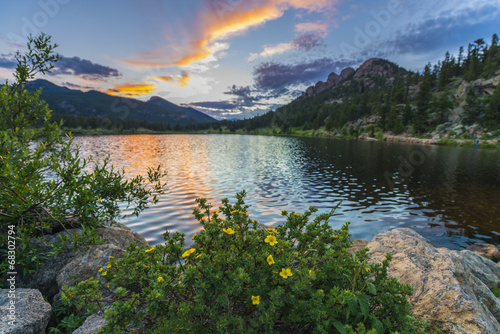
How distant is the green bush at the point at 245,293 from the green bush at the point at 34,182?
3.69 metres

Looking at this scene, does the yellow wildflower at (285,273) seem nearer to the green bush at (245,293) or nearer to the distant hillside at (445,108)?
the green bush at (245,293)

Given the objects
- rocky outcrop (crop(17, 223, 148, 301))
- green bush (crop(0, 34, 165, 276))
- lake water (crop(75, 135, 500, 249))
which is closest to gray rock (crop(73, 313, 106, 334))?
rocky outcrop (crop(17, 223, 148, 301))

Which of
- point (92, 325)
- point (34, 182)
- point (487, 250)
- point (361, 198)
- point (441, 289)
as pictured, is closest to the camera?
point (92, 325)

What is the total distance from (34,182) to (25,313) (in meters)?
2.95

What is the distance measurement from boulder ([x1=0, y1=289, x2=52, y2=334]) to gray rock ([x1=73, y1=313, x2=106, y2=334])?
952 millimetres

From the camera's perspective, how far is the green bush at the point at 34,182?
5.31 m

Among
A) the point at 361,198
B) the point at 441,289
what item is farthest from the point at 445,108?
the point at 441,289

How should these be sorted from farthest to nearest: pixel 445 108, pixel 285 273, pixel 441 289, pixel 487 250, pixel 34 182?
pixel 445 108 < pixel 487 250 < pixel 34 182 < pixel 441 289 < pixel 285 273

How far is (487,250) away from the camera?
11.4 m

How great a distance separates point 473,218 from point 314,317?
20.3 metres

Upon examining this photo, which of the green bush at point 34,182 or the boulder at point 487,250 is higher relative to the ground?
the green bush at point 34,182

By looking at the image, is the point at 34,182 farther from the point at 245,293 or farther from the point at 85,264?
the point at 245,293

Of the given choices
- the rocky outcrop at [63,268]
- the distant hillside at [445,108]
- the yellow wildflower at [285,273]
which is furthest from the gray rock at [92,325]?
the distant hillside at [445,108]

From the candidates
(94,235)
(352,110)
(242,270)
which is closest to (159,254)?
(242,270)
